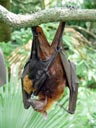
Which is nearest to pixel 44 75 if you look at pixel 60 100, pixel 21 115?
pixel 21 115

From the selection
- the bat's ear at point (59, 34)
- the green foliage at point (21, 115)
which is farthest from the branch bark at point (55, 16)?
the green foliage at point (21, 115)

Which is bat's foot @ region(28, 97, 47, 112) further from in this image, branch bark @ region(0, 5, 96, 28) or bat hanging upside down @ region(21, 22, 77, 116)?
branch bark @ region(0, 5, 96, 28)

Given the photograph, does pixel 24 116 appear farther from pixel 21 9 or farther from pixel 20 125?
pixel 21 9

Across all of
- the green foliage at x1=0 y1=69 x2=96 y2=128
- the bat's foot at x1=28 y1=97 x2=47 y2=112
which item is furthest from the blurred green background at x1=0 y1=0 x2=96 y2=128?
the bat's foot at x1=28 y1=97 x2=47 y2=112

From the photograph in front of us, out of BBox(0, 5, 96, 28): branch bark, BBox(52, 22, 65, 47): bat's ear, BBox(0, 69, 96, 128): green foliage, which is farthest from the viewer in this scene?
BBox(0, 69, 96, 128): green foliage

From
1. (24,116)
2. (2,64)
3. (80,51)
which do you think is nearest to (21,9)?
(80,51)

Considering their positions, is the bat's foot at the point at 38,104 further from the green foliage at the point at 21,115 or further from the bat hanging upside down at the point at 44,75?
the green foliage at the point at 21,115

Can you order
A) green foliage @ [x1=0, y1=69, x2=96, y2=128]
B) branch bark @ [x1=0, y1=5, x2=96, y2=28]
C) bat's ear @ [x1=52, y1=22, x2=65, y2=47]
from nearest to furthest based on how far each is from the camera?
1. branch bark @ [x1=0, y1=5, x2=96, y2=28]
2. bat's ear @ [x1=52, y1=22, x2=65, y2=47]
3. green foliage @ [x1=0, y1=69, x2=96, y2=128]

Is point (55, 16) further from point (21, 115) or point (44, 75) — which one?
point (21, 115)
